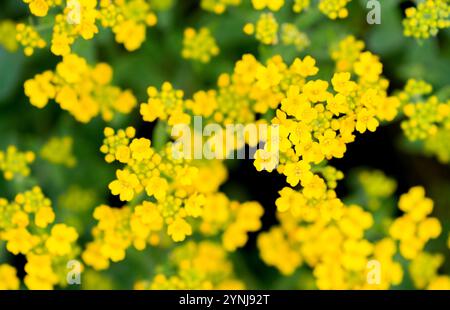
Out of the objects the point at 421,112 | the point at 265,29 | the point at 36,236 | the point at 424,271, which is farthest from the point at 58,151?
the point at 424,271

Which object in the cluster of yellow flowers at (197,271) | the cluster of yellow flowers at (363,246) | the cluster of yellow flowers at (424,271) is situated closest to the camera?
the cluster of yellow flowers at (197,271)

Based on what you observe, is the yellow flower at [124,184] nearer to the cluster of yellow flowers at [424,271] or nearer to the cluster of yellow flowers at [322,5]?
the cluster of yellow flowers at [322,5]

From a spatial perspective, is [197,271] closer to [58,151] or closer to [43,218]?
[43,218]

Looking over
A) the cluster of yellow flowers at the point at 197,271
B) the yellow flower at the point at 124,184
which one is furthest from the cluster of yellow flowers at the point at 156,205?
the cluster of yellow flowers at the point at 197,271

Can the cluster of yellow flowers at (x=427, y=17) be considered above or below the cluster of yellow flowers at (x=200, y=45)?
below
